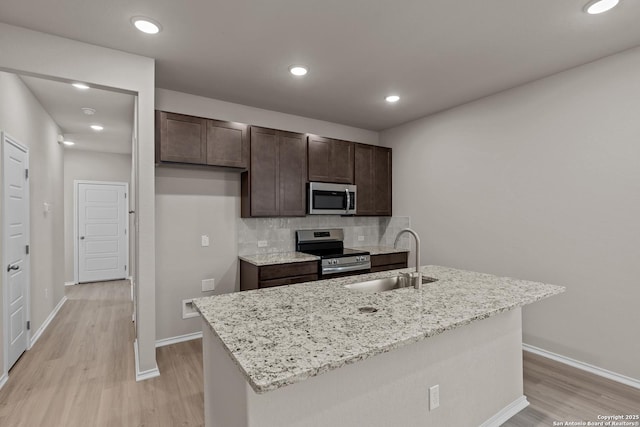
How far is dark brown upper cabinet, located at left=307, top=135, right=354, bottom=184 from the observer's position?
3898mm

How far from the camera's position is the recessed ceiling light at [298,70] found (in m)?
2.80

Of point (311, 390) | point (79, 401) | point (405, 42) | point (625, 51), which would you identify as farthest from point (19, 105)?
point (625, 51)

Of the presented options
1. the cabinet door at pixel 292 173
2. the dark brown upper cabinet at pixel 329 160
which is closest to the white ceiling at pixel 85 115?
the cabinet door at pixel 292 173

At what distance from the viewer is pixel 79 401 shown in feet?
7.58

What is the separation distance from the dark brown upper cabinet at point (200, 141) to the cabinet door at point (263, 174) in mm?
107

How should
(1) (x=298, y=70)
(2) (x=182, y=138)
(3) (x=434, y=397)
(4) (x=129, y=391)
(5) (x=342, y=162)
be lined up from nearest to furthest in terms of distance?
(3) (x=434, y=397), (4) (x=129, y=391), (1) (x=298, y=70), (2) (x=182, y=138), (5) (x=342, y=162)

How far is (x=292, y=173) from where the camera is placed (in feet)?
12.3

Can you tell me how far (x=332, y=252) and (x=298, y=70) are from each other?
2162 mm

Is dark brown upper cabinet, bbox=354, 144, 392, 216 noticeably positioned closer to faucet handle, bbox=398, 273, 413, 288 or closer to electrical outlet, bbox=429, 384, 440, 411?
faucet handle, bbox=398, 273, 413, 288

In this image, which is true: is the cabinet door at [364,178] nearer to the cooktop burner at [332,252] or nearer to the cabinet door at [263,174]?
the cooktop burner at [332,252]

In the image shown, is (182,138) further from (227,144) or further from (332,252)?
(332,252)

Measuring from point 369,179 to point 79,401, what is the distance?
12.3 ft

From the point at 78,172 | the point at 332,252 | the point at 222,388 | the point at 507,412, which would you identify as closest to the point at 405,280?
the point at 507,412

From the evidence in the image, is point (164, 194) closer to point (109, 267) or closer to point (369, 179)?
point (369, 179)
